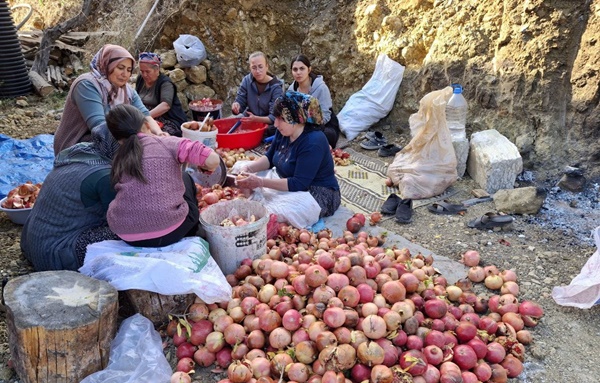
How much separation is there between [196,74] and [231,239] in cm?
528

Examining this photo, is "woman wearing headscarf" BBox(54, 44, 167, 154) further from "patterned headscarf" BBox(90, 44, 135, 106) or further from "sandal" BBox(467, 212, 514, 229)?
"sandal" BBox(467, 212, 514, 229)

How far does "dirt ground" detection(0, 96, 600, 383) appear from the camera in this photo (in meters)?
2.73

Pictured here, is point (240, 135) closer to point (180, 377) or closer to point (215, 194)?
point (215, 194)

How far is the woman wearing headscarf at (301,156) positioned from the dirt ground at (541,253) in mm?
647

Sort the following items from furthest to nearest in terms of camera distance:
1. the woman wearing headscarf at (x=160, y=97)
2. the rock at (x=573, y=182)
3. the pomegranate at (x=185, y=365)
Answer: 1. the woman wearing headscarf at (x=160, y=97)
2. the rock at (x=573, y=182)
3. the pomegranate at (x=185, y=365)

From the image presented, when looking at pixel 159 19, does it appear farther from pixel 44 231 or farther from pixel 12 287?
pixel 12 287

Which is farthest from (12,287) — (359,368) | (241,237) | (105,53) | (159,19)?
(159,19)

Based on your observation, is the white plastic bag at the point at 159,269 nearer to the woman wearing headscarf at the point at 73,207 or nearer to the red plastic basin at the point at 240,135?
the woman wearing headscarf at the point at 73,207

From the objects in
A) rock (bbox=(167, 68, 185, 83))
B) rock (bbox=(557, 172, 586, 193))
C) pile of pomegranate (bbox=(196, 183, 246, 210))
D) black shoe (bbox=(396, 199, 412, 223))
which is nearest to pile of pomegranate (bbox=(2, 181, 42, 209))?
pile of pomegranate (bbox=(196, 183, 246, 210))

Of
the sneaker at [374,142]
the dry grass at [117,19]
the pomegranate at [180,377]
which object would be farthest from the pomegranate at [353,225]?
the dry grass at [117,19]

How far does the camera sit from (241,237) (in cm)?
324

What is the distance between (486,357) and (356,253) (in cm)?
94

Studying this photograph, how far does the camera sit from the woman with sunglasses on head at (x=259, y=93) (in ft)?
20.0

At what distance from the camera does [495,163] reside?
191 inches
